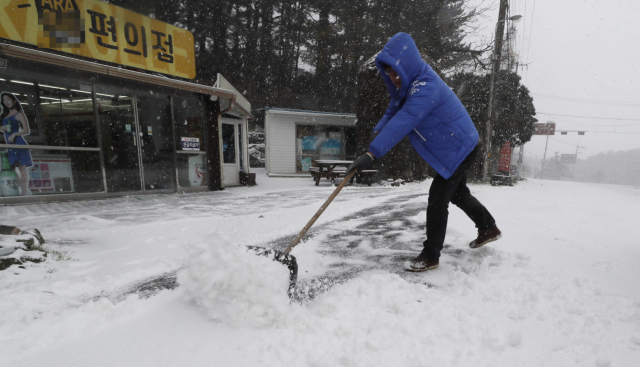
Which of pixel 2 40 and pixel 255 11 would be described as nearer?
pixel 2 40

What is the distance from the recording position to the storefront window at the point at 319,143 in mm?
15445

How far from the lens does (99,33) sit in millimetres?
6605

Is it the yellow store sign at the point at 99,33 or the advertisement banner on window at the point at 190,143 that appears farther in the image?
the advertisement banner on window at the point at 190,143

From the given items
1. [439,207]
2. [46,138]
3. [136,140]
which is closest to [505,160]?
[439,207]

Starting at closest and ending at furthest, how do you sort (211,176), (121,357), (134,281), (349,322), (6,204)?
1. (121,357)
2. (349,322)
3. (134,281)
4. (6,204)
5. (211,176)

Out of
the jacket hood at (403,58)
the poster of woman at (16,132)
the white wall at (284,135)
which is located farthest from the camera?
the white wall at (284,135)

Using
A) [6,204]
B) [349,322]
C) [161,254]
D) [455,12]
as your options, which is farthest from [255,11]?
[349,322]

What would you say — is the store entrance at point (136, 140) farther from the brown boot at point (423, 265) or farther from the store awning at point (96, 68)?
the brown boot at point (423, 265)

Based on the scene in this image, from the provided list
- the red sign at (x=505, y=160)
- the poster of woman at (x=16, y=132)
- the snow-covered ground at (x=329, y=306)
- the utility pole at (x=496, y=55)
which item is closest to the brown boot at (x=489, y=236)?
the snow-covered ground at (x=329, y=306)

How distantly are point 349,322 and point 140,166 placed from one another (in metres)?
7.06

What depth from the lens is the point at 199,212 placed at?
4.85m

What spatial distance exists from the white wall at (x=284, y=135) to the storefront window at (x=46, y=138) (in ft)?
29.2

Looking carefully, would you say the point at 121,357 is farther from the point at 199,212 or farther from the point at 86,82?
the point at 86,82

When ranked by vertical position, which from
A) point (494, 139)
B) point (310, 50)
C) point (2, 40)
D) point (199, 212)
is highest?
point (310, 50)
